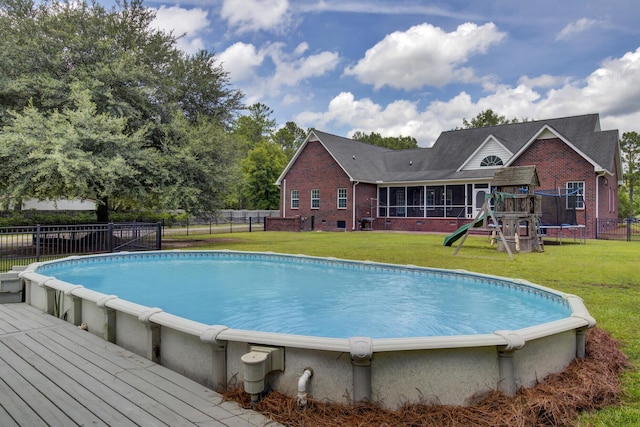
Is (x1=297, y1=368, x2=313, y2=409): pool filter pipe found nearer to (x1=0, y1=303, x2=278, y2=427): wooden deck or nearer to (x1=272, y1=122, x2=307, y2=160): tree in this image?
(x1=0, y1=303, x2=278, y2=427): wooden deck

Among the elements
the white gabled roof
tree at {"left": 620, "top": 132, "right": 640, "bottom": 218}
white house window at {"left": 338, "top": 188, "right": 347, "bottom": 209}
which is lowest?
white house window at {"left": 338, "top": 188, "right": 347, "bottom": 209}

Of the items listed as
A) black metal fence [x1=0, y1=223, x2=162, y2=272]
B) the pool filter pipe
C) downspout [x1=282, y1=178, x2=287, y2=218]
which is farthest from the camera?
downspout [x1=282, y1=178, x2=287, y2=218]

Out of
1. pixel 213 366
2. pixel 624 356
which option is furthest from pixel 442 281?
pixel 213 366

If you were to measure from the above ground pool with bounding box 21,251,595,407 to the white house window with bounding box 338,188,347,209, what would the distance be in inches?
602

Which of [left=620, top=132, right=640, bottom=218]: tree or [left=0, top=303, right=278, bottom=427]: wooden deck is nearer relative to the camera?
[left=0, top=303, right=278, bottom=427]: wooden deck

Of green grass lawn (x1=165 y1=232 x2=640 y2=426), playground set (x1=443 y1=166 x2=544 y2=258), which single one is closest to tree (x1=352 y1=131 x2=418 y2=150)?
playground set (x1=443 y1=166 x2=544 y2=258)

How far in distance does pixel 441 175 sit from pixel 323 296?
20333mm

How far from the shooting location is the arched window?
24.6m

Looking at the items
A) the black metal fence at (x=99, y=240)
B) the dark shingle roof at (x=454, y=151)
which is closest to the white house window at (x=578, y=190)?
the dark shingle roof at (x=454, y=151)

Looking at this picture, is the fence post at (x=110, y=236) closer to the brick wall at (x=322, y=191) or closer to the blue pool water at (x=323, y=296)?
the blue pool water at (x=323, y=296)

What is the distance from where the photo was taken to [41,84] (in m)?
14.7

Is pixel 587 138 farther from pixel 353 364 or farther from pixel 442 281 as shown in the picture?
pixel 353 364

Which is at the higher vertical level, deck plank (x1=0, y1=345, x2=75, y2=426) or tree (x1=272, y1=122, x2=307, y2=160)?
tree (x1=272, y1=122, x2=307, y2=160)

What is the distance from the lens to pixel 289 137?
6512 centimetres
